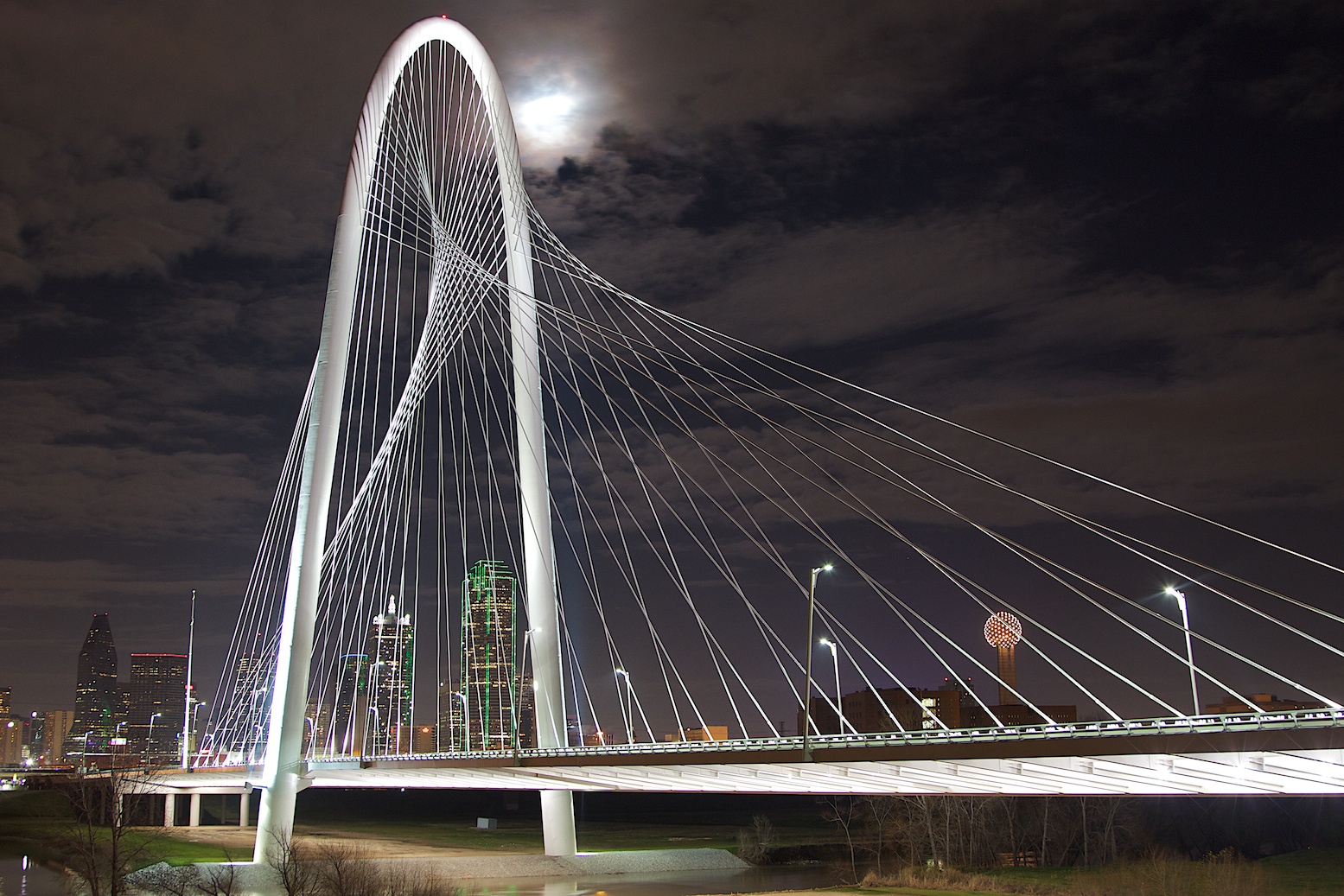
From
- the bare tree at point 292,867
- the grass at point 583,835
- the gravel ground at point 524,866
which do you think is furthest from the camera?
the grass at point 583,835

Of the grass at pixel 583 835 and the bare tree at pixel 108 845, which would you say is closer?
the bare tree at pixel 108 845

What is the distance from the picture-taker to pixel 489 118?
129 ft

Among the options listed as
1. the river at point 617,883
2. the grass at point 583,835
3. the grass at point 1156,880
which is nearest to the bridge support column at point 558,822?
the river at point 617,883

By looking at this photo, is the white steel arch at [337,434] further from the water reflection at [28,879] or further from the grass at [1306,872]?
the grass at [1306,872]

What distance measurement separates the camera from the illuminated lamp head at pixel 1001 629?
254 ft

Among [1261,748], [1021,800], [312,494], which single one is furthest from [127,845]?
[1261,748]

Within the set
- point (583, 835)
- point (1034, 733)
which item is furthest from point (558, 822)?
point (583, 835)

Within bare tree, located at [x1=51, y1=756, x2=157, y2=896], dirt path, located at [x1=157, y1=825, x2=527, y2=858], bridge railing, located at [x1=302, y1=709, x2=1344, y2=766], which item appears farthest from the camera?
dirt path, located at [x1=157, y1=825, x2=527, y2=858]

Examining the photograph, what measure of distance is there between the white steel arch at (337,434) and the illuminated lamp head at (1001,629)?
4612 cm

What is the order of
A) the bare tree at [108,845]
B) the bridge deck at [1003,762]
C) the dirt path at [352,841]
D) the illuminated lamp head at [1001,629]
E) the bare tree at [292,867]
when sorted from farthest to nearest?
the illuminated lamp head at [1001,629]
the dirt path at [352,841]
the bare tree at [108,845]
the bare tree at [292,867]
the bridge deck at [1003,762]

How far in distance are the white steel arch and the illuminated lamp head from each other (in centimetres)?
4612

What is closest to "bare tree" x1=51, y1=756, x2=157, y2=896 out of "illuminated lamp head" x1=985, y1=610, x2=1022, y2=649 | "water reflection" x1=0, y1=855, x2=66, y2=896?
"water reflection" x1=0, y1=855, x2=66, y2=896

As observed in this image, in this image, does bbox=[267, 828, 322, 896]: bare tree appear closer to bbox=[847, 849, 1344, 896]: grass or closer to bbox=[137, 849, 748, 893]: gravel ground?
bbox=[137, 849, 748, 893]: gravel ground

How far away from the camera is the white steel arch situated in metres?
36.8
